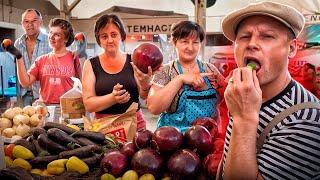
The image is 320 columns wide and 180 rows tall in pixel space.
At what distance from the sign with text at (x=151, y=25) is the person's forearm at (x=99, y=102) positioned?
155 centimetres

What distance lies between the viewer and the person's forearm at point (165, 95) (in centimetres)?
232

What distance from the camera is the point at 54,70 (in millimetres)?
3316

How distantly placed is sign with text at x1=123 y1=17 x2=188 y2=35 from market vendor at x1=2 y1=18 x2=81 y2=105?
869mm

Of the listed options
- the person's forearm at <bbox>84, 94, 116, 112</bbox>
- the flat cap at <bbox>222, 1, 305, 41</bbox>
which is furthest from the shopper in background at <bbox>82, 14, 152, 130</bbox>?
the flat cap at <bbox>222, 1, 305, 41</bbox>

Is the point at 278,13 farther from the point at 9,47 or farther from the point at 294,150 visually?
the point at 9,47

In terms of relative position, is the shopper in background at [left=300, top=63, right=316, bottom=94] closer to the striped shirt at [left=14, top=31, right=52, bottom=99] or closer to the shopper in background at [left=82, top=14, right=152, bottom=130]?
the shopper in background at [left=82, top=14, right=152, bottom=130]

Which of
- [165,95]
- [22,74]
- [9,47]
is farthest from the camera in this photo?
[22,74]

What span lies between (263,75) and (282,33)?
0.15 metres

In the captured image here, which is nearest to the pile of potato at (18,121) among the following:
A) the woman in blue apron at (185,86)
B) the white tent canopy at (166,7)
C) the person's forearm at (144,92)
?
the person's forearm at (144,92)

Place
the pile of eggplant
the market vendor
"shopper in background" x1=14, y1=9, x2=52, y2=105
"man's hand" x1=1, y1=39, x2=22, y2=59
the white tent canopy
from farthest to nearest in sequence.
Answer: the white tent canopy → "shopper in background" x1=14, y1=9, x2=52, y2=105 → the market vendor → "man's hand" x1=1, y1=39, x2=22, y2=59 → the pile of eggplant

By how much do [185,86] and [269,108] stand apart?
114 cm

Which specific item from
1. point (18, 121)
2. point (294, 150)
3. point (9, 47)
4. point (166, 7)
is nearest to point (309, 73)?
point (294, 150)

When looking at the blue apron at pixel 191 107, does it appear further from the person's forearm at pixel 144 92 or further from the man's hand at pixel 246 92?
the man's hand at pixel 246 92

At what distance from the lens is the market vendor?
3.27 meters
